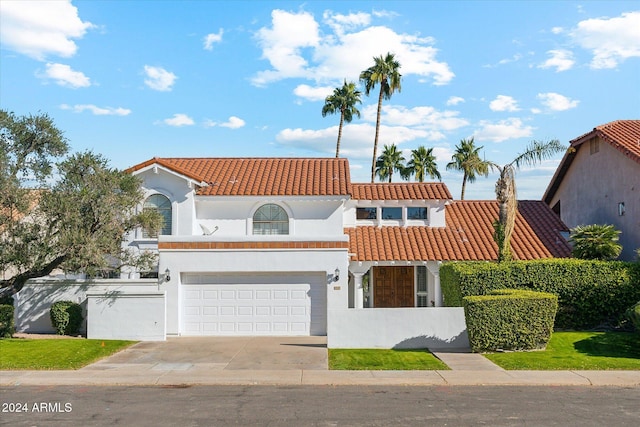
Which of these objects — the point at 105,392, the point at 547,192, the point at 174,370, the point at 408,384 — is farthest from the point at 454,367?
the point at 547,192

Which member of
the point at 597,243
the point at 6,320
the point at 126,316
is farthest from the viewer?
the point at 597,243

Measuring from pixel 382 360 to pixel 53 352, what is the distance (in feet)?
30.9

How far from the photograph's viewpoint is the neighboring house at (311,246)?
21.8 metres

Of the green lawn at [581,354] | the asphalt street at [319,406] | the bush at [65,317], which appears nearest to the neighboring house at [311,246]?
the green lawn at [581,354]

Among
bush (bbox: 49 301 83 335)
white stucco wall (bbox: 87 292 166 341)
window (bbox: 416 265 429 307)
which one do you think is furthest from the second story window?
bush (bbox: 49 301 83 335)

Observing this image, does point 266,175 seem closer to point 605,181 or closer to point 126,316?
point 126,316

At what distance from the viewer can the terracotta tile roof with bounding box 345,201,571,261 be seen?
80.5ft

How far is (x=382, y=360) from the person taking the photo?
16.5 m

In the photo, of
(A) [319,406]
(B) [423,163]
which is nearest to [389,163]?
(B) [423,163]

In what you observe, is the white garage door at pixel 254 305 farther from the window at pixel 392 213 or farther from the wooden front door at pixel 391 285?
the window at pixel 392 213

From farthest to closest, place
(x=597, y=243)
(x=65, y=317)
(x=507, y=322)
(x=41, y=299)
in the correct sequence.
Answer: (x=597, y=243)
(x=41, y=299)
(x=65, y=317)
(x=507, y=322)

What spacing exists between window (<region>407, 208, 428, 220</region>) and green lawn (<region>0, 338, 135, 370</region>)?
1343 centimetres

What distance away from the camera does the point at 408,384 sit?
13.6 meters

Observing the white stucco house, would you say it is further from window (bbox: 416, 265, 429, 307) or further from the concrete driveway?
the concrete driveway
